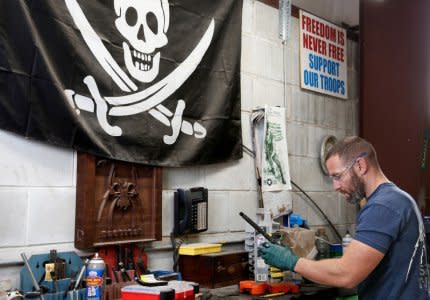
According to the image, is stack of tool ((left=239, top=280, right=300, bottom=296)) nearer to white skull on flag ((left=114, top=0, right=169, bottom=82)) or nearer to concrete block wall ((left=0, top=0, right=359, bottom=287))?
concrete block wall ((left=0, top=0, right=359, bottom=287))

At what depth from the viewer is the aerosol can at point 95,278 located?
81.7 inches

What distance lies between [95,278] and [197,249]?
2.27 feet

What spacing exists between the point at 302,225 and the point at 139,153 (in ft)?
4.61

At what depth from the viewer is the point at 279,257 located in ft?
7.25

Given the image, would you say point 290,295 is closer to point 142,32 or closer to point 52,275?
point 52,275

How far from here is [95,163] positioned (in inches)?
94.3

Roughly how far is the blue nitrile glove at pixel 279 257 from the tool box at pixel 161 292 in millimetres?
373

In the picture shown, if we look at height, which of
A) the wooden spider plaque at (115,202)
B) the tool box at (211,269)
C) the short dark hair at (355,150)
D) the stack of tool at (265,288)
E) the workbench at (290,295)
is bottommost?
the workbench at (290,295)

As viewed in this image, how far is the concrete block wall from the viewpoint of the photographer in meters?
2.16

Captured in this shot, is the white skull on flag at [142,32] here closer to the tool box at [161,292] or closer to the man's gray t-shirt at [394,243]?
the tool box at [161,292]

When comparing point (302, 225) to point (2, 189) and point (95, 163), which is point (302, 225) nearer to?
point (95, 163)

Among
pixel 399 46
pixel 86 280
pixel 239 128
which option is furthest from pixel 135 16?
pixel 399 46

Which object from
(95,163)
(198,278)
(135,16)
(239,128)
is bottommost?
(198,278)

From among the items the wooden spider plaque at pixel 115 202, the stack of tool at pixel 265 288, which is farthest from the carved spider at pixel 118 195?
the stack of tool at pixel 265 288
